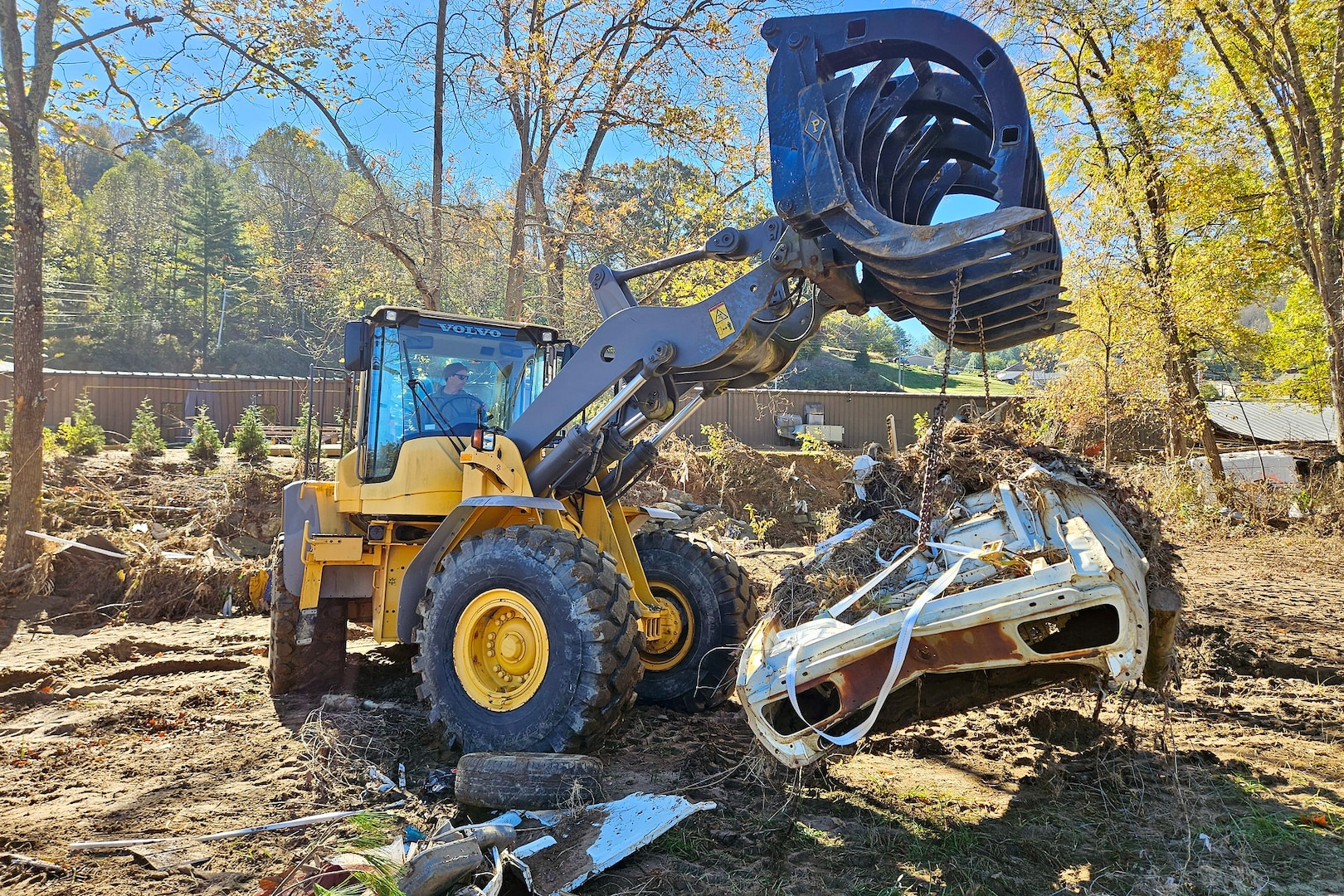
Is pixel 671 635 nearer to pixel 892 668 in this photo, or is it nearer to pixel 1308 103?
pixel 892 668

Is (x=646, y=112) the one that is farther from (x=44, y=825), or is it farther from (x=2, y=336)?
(x=2, y=336)

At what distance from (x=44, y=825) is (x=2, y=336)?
6115cm

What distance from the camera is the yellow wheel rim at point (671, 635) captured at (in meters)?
6.20

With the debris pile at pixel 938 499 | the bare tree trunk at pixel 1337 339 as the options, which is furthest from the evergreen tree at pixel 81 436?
the bare tree trunk at pixel 1337 339

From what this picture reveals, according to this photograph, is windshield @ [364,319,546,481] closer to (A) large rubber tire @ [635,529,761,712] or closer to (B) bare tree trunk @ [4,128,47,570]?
(A) large rubber tire @ [635,529,761,712]

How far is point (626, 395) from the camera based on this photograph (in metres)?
5.14

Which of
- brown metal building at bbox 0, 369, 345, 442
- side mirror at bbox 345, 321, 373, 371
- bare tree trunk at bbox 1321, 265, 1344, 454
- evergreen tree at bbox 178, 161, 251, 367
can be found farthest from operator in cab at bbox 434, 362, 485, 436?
evergreen tree at bbox 178, 161, 251, 367

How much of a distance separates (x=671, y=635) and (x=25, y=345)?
8.66m

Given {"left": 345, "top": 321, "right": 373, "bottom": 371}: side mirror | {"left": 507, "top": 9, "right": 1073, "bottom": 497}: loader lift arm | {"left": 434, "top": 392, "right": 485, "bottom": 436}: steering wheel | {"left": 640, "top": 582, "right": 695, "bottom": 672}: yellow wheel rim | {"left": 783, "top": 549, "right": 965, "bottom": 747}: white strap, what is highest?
{"left": 507, "top": 9, "right": 1073, "bottom": 497}: loader lift arm

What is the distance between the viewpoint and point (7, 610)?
9.40 metres

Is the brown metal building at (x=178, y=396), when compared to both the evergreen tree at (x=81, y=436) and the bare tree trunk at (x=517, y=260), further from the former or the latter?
the bare tree trunk at (x=517, y=260)

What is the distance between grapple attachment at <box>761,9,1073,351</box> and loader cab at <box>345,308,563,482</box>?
270cm

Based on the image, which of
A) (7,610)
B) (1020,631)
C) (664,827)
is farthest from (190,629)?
(1020,631)

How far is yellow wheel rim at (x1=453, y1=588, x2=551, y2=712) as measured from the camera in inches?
188
